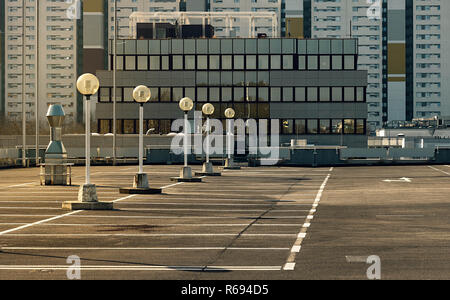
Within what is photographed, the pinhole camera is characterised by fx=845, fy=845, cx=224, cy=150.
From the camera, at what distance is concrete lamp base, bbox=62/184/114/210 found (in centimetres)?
1992

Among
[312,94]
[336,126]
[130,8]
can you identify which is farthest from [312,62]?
[130,8]

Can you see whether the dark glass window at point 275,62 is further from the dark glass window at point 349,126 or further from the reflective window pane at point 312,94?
the dark glass window at point 349,126

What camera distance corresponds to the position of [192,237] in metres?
14.2

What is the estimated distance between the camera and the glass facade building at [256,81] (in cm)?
9775

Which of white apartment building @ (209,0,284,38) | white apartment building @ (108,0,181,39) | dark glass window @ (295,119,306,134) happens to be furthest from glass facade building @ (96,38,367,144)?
white apartment building @ (108,0,181,39)

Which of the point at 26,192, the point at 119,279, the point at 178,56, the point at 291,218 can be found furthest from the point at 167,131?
the point at 119,279

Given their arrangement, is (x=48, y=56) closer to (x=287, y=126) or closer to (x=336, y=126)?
(x=287, y=126)

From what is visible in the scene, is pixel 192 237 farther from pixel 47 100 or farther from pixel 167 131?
pixel 47 100

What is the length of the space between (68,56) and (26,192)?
5986 inches

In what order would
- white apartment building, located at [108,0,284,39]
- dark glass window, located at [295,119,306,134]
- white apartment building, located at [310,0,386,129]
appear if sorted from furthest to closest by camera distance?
white apartment building, located at [310,0,386,129] → white apartment building, located at [108,0,284,39] → dark glass window, located at [295,119,306,134]

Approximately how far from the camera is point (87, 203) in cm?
2000

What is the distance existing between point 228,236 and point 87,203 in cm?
657

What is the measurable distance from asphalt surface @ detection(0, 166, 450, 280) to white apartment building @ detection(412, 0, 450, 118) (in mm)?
153030

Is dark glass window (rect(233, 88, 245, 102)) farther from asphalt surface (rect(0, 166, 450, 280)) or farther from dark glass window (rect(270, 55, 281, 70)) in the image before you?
asphalt surface (rect(0, 166, 450, 280))
